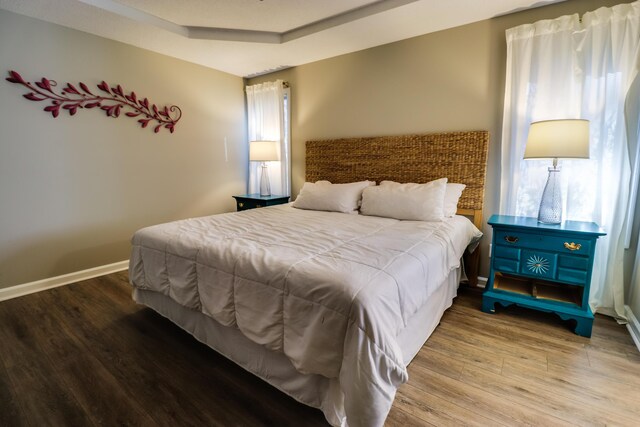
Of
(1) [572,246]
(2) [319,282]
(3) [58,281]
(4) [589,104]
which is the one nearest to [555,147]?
(4) [589,104]

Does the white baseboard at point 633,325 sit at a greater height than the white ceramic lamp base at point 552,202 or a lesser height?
lesser

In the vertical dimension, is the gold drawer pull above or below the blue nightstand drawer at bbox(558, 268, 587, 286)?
above

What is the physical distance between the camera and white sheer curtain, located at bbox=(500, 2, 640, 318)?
212 cm

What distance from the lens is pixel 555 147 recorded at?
204cm

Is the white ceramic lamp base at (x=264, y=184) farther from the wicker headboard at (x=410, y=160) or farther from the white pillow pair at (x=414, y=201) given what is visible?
the white pillow pair at (x=414, y=201)

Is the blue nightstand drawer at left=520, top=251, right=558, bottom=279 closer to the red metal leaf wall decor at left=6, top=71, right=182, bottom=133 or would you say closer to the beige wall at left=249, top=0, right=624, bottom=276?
the beige wall at left=249, top=0, right=624, bottom=276

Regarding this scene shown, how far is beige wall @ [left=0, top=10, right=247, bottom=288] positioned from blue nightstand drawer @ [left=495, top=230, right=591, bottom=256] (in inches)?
137

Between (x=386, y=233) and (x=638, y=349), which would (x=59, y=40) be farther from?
(x=638, y=349)

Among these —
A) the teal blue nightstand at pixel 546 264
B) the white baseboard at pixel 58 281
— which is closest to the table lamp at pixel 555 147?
the teal blue nightstand at pixel 546 264

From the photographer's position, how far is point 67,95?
2807 mm

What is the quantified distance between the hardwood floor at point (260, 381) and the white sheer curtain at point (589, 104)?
0.69 metres

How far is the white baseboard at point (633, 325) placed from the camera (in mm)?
1926

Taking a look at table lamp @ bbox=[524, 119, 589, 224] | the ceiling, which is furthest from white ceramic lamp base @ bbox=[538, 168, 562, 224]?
the ceiling

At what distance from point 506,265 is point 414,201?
0.84 meters
